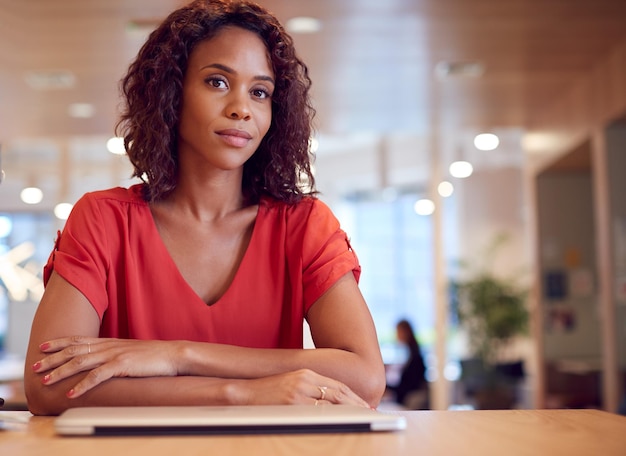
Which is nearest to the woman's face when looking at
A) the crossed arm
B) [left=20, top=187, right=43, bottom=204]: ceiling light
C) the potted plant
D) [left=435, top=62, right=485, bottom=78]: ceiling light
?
the crossed arm

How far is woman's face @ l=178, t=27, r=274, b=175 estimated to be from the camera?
1.48 metres

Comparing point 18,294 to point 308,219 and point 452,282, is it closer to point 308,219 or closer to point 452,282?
point 452,282

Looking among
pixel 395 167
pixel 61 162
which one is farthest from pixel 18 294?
pixel 395 167

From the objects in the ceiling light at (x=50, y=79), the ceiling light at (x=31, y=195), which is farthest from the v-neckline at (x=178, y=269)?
the ceiling light at (x=31, y=195)

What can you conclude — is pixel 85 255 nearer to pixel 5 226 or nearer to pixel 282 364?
pixel 282 364

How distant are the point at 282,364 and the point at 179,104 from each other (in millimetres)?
638

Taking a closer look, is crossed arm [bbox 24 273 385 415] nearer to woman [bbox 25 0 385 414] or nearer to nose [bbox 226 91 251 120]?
woman [bbox 25 0 385 414]

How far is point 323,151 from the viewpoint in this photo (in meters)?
9.66

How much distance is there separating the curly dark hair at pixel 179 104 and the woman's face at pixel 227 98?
2cm

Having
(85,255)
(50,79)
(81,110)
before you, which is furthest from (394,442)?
(81,110)

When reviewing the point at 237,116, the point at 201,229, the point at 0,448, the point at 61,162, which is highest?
the point at 61,162

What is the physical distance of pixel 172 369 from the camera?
1186mm

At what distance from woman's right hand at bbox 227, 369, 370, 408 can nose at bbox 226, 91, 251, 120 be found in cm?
54

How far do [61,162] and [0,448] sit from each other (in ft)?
25.6
